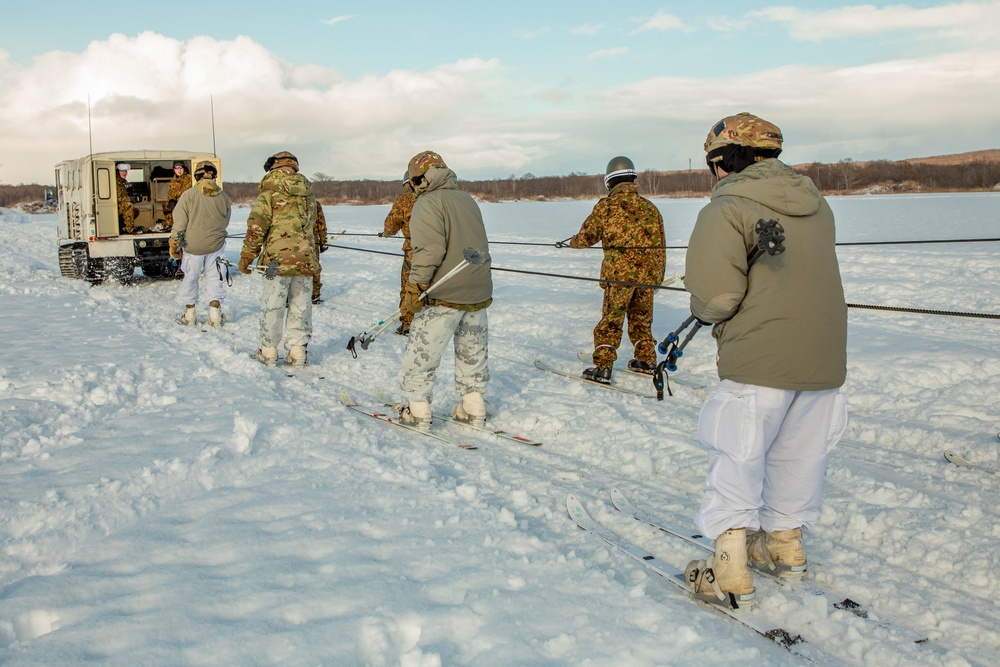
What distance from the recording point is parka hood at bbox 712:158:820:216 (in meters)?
2.78

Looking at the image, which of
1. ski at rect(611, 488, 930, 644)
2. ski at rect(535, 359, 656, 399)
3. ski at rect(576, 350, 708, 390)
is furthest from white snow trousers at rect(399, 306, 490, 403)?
ski at rect(576, 350, 708, 390)

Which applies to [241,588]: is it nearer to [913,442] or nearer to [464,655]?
[464,655]

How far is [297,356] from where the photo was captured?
23.9ft

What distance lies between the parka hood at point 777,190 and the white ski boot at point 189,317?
771cm

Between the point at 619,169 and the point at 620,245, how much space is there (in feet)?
2.14

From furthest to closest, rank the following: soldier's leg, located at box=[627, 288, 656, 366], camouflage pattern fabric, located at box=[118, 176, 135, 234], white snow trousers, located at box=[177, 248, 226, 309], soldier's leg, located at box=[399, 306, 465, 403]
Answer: camouflage pattern fabric, located at box=[118, 176, 135, 234] < white snow trousers, located at box=[177, 248, 226, 309] < soldier's leg, located at box=[627, 288, 656, 366] < soldier's leg, located at box=[399, 306, 465, 403]

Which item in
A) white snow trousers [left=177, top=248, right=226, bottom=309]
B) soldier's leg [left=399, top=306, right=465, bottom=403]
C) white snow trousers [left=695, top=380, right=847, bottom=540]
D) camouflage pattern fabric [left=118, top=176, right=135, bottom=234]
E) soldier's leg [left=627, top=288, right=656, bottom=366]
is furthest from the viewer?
camouflage pattern fabric [left=118, top=176, right=135, bottom=234]

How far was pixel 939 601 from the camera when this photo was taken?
123 inches

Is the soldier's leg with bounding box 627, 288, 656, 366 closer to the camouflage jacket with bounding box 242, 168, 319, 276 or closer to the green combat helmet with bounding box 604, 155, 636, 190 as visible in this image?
the green combat helmet with bounding box 604, 155, 636, 190

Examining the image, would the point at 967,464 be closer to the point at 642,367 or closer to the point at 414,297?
the point at 642,367

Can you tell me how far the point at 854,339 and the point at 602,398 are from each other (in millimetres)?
3676

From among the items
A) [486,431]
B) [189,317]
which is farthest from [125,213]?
[486,431]

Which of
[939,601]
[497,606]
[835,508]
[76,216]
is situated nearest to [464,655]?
[497,606]

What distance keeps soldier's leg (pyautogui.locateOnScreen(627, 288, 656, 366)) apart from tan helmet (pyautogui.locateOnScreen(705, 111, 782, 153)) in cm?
391
